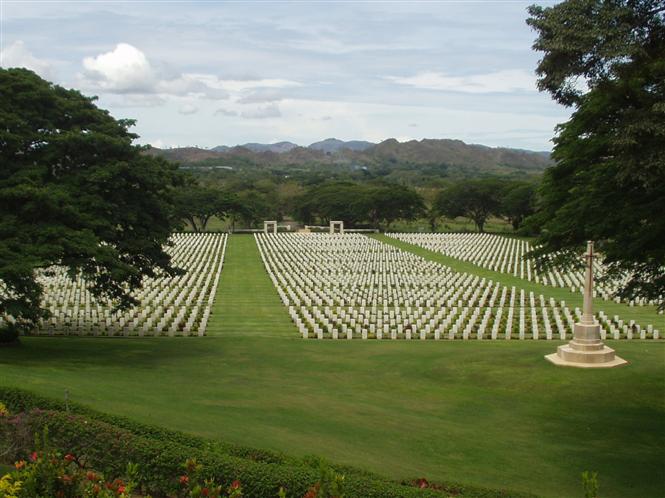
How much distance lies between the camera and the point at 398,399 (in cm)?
1623

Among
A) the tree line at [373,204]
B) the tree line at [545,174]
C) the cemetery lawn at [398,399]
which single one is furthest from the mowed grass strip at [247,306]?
the tree line at [373,204]

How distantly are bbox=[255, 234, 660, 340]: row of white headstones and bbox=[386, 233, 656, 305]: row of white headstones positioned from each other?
2911 mm

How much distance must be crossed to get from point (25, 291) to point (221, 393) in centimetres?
586

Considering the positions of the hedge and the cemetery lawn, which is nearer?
the hedge

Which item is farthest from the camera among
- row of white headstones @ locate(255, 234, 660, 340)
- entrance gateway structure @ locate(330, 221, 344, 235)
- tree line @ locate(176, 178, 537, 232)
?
entrance gateway structure @ locate(330, 221, 344, 235)

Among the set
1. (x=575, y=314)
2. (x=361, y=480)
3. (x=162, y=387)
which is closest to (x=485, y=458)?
(x=361, y=480)

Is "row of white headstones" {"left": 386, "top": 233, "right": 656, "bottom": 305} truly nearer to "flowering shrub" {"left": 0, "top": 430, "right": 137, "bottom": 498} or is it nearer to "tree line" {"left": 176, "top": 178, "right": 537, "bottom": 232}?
"tree line" {"left": 176, "top": 178, "right": 537, "bottom": 232}

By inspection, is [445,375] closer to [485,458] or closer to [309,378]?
[309,378]

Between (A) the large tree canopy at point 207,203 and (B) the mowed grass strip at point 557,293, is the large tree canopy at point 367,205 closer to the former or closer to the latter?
(A) the large tree canopy at point 207,203

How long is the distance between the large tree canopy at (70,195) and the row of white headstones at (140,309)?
47.7 inches

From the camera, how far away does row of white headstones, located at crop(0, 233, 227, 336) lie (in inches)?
989

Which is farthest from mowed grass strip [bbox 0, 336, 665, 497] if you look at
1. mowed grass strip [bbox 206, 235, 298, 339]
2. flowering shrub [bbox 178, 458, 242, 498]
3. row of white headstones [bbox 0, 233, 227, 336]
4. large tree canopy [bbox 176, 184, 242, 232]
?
large tree canopy [bbox 176, 184, 242, 232]

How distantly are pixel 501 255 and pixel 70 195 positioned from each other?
41.4 metres

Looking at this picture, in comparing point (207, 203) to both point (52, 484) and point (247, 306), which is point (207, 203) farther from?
point (52, 484)
